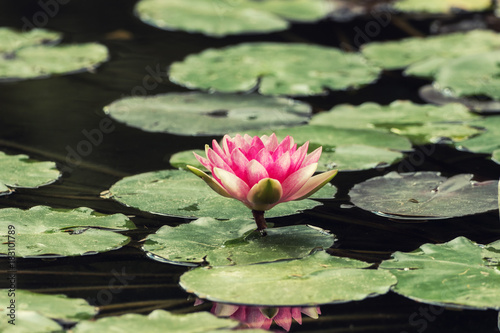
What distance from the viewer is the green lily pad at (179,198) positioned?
2318 millimetres

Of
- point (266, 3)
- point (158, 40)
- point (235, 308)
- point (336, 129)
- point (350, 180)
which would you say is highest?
point (266, 3)

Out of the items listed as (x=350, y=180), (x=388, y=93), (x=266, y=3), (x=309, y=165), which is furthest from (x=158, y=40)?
(x=309, y=165)

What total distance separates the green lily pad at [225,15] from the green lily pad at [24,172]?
2.43 m

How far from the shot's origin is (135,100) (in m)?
3.54

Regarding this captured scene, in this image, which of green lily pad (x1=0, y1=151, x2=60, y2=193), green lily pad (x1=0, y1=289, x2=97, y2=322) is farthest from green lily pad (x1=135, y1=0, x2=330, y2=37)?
green lily pad (x1=0, y1=289, x2=97, y2=322)

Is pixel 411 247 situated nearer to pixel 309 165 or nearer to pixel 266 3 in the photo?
pixel 309 165

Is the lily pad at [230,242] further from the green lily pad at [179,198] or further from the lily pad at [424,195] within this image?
the lily pad at [424,195]

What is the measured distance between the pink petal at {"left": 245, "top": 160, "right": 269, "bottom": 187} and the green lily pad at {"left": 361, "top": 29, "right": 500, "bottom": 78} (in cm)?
240

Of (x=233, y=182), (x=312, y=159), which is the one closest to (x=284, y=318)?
(x=233, y=182)

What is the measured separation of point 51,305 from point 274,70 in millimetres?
2539

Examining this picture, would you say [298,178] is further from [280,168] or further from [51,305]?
[51,305]

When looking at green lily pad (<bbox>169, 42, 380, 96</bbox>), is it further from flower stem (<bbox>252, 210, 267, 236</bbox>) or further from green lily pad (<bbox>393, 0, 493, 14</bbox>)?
flower stem (<bbox>252, 210, 267, 236</bbox>)

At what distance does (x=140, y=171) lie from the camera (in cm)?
275

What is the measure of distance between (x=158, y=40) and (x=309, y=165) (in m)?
3.13
